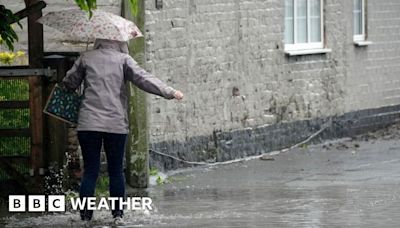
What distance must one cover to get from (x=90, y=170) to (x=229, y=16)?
6.03 metres

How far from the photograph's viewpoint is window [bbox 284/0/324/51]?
18.9m

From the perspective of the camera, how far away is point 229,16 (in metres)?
17.1

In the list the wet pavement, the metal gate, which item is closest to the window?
the wet pavement

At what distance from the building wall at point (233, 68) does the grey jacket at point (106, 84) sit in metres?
3.80

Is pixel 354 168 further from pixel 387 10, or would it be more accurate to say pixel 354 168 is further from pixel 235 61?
pixel 387 10

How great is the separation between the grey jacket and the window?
24.3ft

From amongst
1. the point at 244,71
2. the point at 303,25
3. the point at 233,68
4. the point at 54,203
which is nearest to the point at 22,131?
the point at 54,203

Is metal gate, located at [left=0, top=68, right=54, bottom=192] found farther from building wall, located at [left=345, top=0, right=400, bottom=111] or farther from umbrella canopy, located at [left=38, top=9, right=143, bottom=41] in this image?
building wall, located at [left=345, top=0, right=400, bottom=111]

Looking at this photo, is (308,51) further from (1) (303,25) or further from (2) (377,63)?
(2) (377,63)

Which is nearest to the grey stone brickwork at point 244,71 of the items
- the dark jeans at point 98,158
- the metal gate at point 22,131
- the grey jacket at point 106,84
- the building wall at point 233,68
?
the building wall at point 233,68

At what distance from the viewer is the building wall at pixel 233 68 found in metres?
15.8

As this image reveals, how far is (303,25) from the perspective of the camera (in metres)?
19.4

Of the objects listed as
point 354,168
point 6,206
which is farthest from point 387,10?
point 6,206

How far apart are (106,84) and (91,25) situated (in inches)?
23.0
